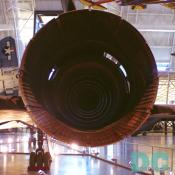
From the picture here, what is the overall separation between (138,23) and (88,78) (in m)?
33.6

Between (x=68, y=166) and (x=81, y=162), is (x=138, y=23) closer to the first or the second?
(x=81, y=162)

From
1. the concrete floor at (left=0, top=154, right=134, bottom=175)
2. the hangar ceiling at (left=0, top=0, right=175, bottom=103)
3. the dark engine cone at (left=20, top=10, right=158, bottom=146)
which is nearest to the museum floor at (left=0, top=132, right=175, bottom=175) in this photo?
the concrete floor at (left=0, top=154, right=134, bottom=175)

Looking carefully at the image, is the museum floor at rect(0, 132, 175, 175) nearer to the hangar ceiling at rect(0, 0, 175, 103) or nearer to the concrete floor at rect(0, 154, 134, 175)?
the concrete floor at rect(0, 154, 134, 175)

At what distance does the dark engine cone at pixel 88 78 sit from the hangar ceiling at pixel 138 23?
26.1m

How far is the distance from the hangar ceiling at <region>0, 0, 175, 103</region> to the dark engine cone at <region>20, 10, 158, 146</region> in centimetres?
2612

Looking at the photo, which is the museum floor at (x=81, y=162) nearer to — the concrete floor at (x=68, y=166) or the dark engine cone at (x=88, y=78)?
the concrete floor at (x=68, y=166)

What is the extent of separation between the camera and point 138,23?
121 ft

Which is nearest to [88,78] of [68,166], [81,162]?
[68,166]

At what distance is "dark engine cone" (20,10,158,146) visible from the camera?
3848 millimetres

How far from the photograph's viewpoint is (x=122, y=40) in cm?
399

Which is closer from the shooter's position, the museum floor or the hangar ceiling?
the museum floor

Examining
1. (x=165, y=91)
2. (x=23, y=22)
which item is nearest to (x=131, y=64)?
(x=23, y=22)

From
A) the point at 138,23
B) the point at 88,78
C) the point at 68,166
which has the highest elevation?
the point at 138,23

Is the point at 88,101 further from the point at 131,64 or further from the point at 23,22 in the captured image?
the point at 23,22
